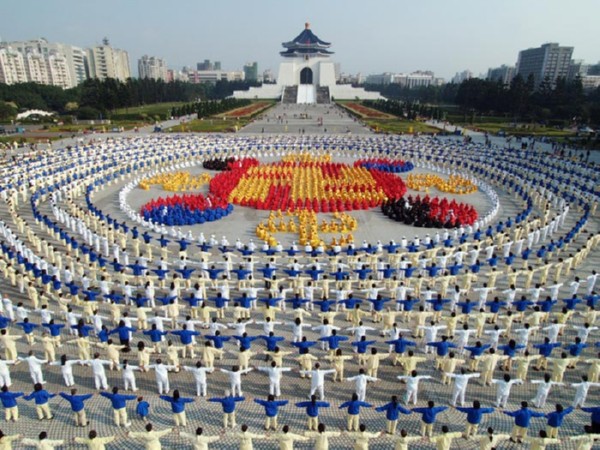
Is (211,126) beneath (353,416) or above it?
above

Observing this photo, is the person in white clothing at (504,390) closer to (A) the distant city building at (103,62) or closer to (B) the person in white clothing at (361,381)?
(B) the person in white clothing at (361,381)

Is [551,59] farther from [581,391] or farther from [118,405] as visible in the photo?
[118,405]

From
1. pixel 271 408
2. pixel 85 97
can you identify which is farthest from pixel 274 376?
pixel 85 97

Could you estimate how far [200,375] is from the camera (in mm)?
8852

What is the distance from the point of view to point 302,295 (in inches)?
512

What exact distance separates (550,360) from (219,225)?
14171mm

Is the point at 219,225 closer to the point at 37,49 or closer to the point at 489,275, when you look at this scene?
the point at 489,275

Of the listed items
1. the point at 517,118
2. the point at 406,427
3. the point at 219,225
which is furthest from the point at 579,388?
the point at 517,118

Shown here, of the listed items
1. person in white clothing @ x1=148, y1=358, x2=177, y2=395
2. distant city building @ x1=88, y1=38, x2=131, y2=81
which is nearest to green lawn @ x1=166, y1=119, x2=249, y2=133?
person in white clothing @ x1=148, y1=358, x2=177, y2=395

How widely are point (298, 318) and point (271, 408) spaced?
2867mm

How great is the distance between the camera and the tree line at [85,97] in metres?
67.4

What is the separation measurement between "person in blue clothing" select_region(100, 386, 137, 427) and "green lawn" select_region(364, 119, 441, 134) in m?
47.9

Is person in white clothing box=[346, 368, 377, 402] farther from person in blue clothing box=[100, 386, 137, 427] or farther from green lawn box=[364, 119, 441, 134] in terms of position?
green lawn box=[364, 119, 441, 134]

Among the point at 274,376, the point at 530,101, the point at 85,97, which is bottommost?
the point at 274,376
